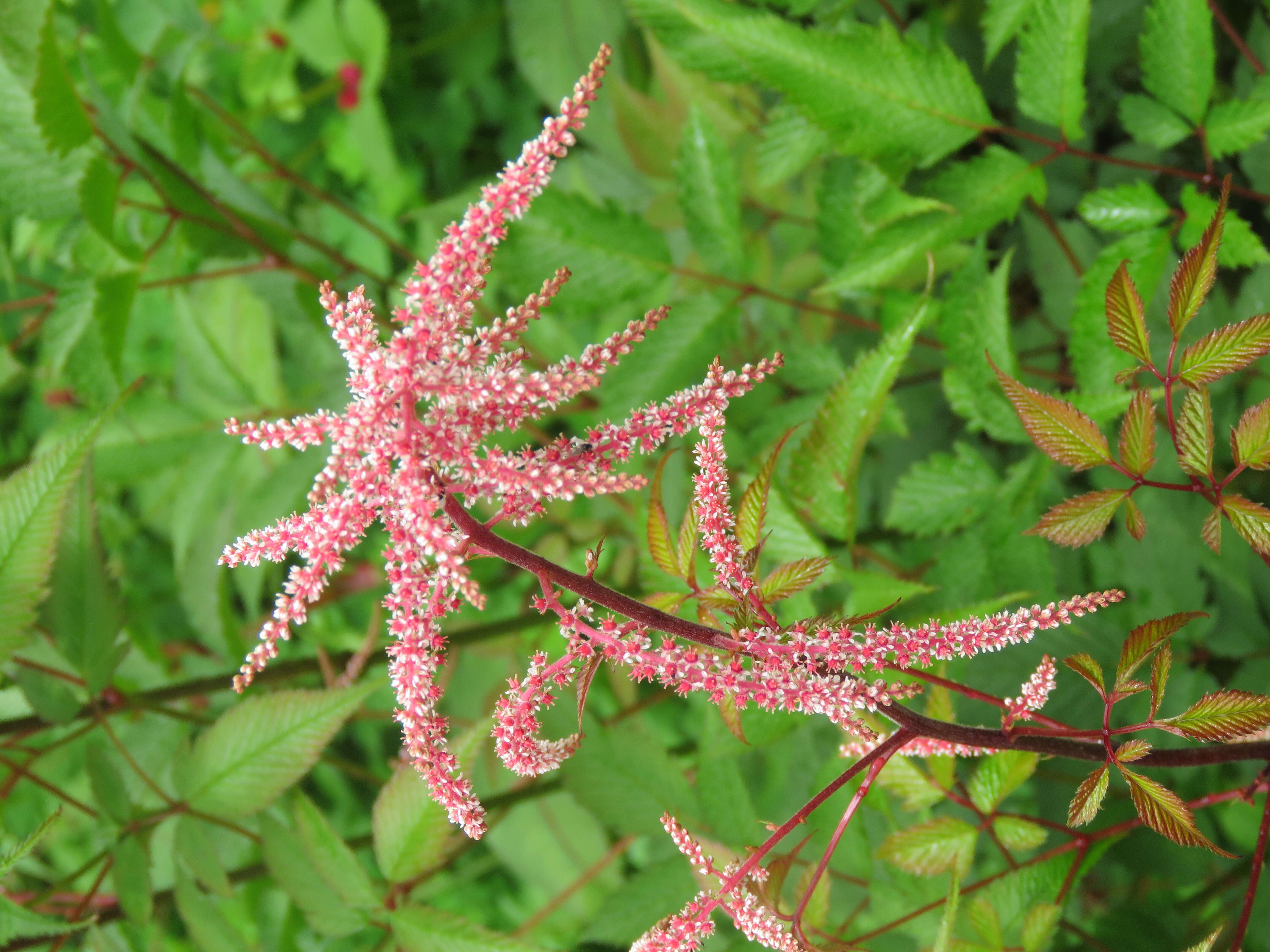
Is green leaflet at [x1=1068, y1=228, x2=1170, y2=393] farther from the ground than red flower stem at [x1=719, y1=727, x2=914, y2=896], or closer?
farther from the ground

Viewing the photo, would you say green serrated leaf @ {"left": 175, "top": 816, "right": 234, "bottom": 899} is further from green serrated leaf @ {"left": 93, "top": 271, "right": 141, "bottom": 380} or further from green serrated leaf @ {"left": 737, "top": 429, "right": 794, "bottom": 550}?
green serrated leaf @ {"left": 737, "top": 429, "right": 794, "bottom": 550}

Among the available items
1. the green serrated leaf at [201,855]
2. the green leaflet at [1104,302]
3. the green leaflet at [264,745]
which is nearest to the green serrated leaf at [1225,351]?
the green leaflet at [1104,302]

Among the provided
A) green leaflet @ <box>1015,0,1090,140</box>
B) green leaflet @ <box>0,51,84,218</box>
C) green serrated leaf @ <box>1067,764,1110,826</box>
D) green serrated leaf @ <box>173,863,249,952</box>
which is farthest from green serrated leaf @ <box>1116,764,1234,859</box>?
green leaflet @ <box>0,51,84,218</box>

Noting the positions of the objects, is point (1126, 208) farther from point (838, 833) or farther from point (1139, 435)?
point (838, 833)

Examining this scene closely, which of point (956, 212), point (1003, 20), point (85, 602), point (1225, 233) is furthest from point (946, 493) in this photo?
point (85, 602)

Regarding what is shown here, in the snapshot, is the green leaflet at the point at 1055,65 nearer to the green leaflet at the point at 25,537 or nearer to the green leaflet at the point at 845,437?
the green leaflet at the point at 845,437

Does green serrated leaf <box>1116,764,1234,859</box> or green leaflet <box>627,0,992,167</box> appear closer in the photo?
green serrated leaf <box>1116,764,1234,859</box>

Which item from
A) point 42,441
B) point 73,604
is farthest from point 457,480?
point 42,441
